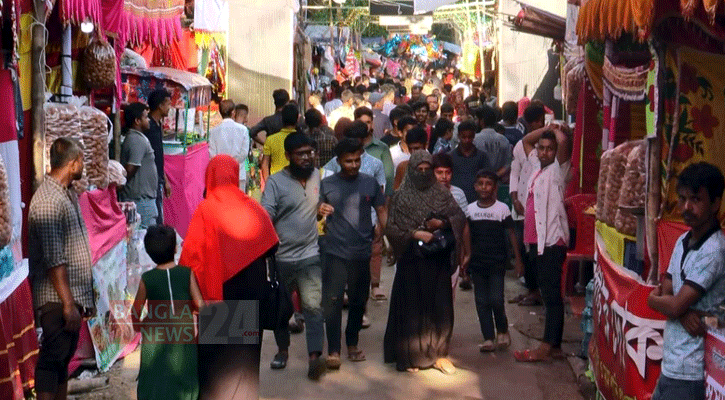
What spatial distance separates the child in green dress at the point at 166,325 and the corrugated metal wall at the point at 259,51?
15.6 metres

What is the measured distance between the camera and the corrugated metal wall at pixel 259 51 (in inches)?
836

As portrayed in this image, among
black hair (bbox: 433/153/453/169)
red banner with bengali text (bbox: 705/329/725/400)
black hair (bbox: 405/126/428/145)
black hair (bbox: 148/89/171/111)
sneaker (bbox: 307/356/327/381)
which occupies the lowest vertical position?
sneaker (bbox: 307/356/327/381)

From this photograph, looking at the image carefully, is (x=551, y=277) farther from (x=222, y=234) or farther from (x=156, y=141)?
(x=156, y=141)

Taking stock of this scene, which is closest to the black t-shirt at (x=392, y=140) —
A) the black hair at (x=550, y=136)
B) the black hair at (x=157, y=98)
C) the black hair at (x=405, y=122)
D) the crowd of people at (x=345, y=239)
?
the crowd of people at (x=345, y=239)

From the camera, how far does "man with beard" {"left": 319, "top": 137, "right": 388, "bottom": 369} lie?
315 inches

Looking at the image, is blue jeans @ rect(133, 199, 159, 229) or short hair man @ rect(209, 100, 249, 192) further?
short hair man @ rect(209, 100, 249, 192)

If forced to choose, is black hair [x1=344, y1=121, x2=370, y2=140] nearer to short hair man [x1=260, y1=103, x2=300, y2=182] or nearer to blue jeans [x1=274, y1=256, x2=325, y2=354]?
short hair man [x1=260, y1=103, x2=300, y2=182]

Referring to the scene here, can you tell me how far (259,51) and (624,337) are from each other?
52.9 feet

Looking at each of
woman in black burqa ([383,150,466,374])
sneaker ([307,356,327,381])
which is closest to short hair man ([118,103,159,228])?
sneaker ([307,356,327,381])

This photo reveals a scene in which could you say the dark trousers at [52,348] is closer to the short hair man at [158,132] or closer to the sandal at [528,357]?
the sandal at [528,357]

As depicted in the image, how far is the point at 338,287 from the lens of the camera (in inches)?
317

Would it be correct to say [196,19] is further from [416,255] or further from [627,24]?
[627,24]

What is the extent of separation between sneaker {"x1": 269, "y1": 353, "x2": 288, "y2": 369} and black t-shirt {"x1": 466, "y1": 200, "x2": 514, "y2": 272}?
1690 millimetres

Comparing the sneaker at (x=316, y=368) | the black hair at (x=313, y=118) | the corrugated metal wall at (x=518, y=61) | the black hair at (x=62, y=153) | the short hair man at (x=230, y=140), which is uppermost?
the corrugated metal wall at (x=518, y=61)
